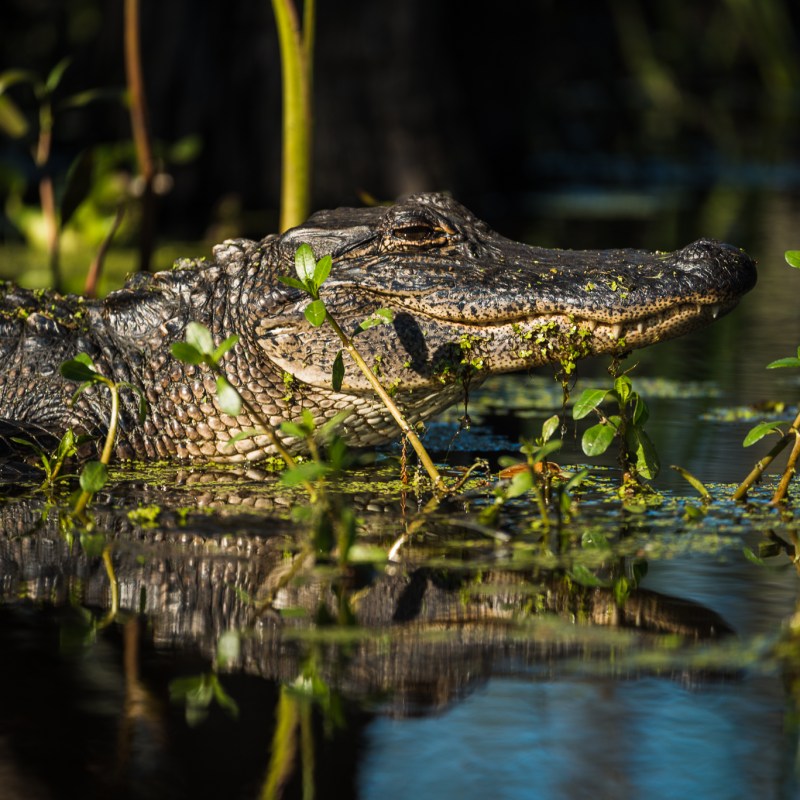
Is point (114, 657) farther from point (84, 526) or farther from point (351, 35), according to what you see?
point (351, 35)

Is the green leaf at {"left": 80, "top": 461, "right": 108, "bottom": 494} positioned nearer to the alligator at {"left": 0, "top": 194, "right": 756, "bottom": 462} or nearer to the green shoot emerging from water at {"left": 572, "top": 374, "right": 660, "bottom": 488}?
the alligator at {"left": 0, "top": 194, "right": 756, "bottom": 462}

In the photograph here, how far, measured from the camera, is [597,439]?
13.8ft

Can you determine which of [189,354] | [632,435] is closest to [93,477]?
[189,354]

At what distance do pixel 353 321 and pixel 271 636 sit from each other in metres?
1.90

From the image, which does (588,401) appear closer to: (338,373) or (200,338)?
(338,373)

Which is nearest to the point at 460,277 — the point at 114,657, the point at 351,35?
the point at 114,657

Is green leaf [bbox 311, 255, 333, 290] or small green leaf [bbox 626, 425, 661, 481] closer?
green leaf [bbox 311, 255, 333, 290]

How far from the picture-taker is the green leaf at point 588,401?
423 cm

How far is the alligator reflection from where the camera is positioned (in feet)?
8.50

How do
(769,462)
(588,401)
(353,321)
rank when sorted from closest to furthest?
(769,462)
(588,401)
(353,321)

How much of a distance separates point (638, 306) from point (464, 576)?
127 centimetres

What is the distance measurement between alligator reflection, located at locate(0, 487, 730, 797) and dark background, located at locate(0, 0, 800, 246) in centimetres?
615

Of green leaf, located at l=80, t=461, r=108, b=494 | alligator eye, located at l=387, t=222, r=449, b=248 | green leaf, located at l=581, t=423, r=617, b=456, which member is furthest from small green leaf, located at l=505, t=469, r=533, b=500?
alligator eye, located at l=387, t=222, r=449, b=248

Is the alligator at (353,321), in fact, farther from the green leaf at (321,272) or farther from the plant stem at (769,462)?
the plant stem at (769,462)
